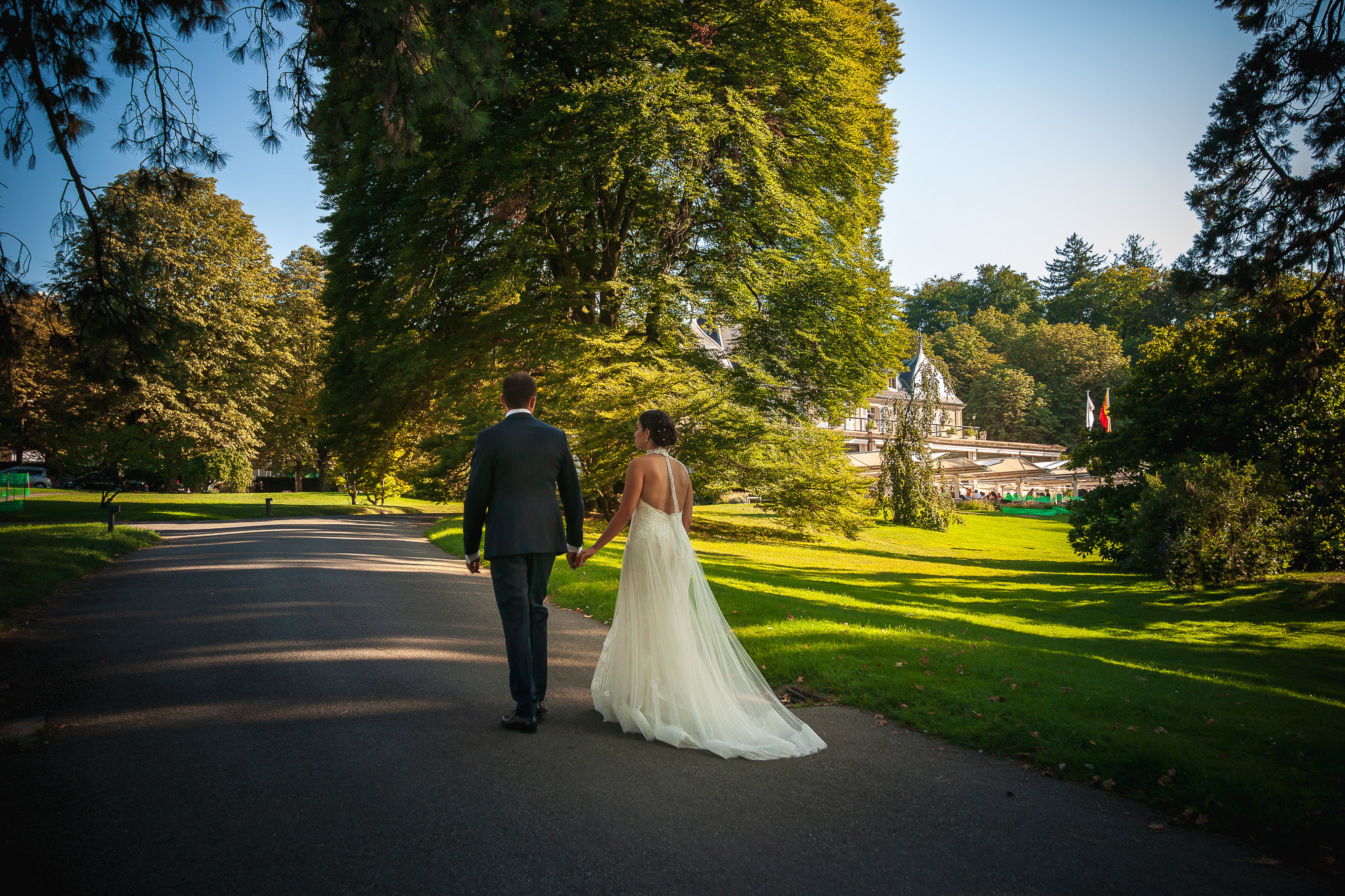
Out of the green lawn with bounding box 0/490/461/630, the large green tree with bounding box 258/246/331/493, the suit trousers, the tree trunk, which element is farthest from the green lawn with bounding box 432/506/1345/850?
the tree trunk

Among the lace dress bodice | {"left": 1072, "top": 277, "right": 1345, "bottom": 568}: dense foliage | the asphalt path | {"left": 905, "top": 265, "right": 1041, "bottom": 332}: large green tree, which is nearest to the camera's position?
the asphalt path

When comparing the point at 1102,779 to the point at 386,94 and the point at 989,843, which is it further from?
the point at 386,94

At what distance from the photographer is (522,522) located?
505 centimetres

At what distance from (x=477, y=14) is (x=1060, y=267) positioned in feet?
436

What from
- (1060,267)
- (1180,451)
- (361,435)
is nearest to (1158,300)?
(1060,267)

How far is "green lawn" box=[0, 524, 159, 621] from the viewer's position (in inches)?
372

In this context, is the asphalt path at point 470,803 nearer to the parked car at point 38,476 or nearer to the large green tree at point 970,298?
the parked car at point 38,476

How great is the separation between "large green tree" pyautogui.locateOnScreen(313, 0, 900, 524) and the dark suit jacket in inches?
515

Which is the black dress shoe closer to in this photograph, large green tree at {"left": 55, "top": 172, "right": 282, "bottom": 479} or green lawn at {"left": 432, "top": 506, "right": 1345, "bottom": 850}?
green lawn at {"left": 432, "top": 506, "right": 1345, "bottom": 850}

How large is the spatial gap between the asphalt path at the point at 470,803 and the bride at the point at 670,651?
0.21 m

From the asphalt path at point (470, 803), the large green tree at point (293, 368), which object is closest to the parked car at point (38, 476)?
the large green tree at point (293, 368)

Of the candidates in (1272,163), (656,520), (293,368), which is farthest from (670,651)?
(293,368)

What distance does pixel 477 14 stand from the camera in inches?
316

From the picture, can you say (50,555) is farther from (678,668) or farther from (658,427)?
(678,668)
